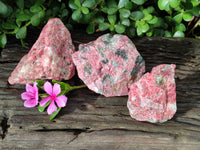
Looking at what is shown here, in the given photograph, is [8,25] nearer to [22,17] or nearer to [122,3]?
[22,17]

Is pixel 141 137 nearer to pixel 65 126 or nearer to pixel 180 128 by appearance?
pixel 180 128

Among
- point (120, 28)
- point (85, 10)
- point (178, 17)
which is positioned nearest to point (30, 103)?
point (85, 10)

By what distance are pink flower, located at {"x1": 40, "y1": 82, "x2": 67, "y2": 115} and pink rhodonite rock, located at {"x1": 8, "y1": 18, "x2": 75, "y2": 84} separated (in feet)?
0.34

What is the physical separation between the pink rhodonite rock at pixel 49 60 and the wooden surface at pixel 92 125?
0.44 feet

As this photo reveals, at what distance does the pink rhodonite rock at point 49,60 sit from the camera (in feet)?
5.32

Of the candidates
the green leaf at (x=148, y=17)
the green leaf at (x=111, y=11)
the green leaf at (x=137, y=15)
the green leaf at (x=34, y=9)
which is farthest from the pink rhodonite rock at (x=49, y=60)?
the green leaf at (x=148, y=17)

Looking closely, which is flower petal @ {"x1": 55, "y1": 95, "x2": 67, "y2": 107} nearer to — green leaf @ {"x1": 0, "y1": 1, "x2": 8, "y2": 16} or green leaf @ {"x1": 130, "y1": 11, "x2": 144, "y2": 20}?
green leaf @ {"x1": 0, "y1": 1, "x2": 8, "y2": 16}

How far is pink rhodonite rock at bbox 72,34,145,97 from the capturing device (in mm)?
1601

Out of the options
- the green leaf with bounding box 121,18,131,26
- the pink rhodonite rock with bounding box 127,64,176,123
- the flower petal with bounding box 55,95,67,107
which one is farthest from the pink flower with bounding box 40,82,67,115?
the green leaf with bounding box 121,18,131,26

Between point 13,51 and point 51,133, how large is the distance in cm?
80

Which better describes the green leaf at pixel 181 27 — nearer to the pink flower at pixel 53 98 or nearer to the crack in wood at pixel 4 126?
the pink flower at pixel 53 98

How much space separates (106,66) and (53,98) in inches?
16.7

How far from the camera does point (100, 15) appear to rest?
2053mm

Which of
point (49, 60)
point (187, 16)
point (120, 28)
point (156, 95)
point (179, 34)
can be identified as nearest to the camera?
point (156, 95)
